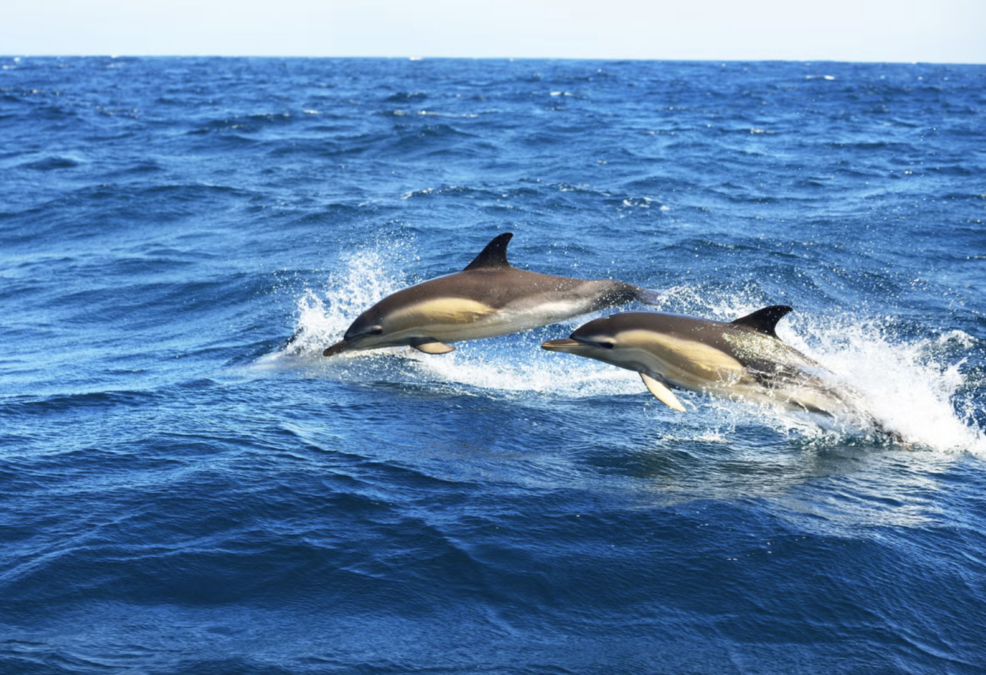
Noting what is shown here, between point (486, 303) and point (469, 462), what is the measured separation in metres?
1.20

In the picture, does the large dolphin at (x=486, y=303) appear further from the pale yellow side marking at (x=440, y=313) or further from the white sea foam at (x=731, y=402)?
the white sea foam at (x=731, y=402)

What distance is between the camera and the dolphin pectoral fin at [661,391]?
719 cm

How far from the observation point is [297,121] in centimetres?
3788

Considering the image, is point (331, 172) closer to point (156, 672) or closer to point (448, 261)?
point (448, 261)

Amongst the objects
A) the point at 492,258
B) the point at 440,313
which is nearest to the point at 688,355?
the point at 492,258

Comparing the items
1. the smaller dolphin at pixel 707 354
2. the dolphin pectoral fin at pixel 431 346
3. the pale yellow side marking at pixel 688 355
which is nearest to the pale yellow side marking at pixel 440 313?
the dolphin pectoral fin at pixel 431 346

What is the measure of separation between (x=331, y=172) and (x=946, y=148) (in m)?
18.3

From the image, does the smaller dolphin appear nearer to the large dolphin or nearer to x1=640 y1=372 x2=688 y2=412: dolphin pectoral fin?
x1=640 y1=372 x2=688 y2=412: dolphin pectoral fin

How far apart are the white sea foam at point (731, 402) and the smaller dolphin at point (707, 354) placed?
420mm

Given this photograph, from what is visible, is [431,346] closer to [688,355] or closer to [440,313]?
[440,313]

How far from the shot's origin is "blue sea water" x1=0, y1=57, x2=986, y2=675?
4957 mm

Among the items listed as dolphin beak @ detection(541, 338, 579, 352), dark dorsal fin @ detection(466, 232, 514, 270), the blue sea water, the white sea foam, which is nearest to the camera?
the blue sea water

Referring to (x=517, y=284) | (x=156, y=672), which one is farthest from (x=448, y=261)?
(x=156, y=672)

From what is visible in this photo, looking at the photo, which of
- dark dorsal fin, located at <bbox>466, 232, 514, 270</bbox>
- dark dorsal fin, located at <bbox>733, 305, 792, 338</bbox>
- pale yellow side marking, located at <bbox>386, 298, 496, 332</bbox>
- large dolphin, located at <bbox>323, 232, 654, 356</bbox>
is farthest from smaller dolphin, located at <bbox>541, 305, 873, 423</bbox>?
dark dorsal fin, located at <bbox>466, 232, 514, 270</bbox>
